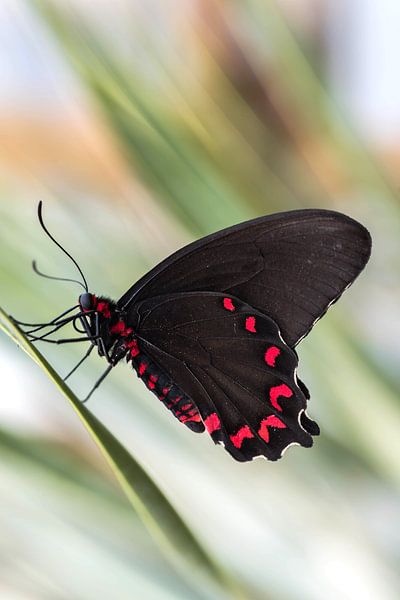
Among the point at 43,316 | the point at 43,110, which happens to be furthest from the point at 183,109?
the point at 43,110

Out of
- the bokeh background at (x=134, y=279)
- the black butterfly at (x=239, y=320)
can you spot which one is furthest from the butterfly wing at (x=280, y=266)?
the bokeh background at (x=134, y=279)

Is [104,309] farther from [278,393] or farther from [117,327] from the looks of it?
[278,393]

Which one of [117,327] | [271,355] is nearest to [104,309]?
[117,327]

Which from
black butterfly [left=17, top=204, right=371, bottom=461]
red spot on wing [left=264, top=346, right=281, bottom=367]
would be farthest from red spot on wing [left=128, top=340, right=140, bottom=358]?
red spot on wing [left=264, top=346, right=281, bottom=367]

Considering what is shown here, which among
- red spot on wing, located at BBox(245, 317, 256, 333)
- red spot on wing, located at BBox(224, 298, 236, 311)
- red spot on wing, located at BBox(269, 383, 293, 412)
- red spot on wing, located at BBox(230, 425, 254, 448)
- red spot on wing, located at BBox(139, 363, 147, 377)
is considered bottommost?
red spot on wing, located at BBox(230, 425, 254, 448)

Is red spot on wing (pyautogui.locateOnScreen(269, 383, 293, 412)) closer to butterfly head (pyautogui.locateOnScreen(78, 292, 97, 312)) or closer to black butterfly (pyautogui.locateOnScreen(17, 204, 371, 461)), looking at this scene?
black butterfly (pyautogui.locateOnScreen(17, 204, 371, 461))

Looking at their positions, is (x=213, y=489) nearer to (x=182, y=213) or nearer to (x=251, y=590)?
(x=251, y=590)
